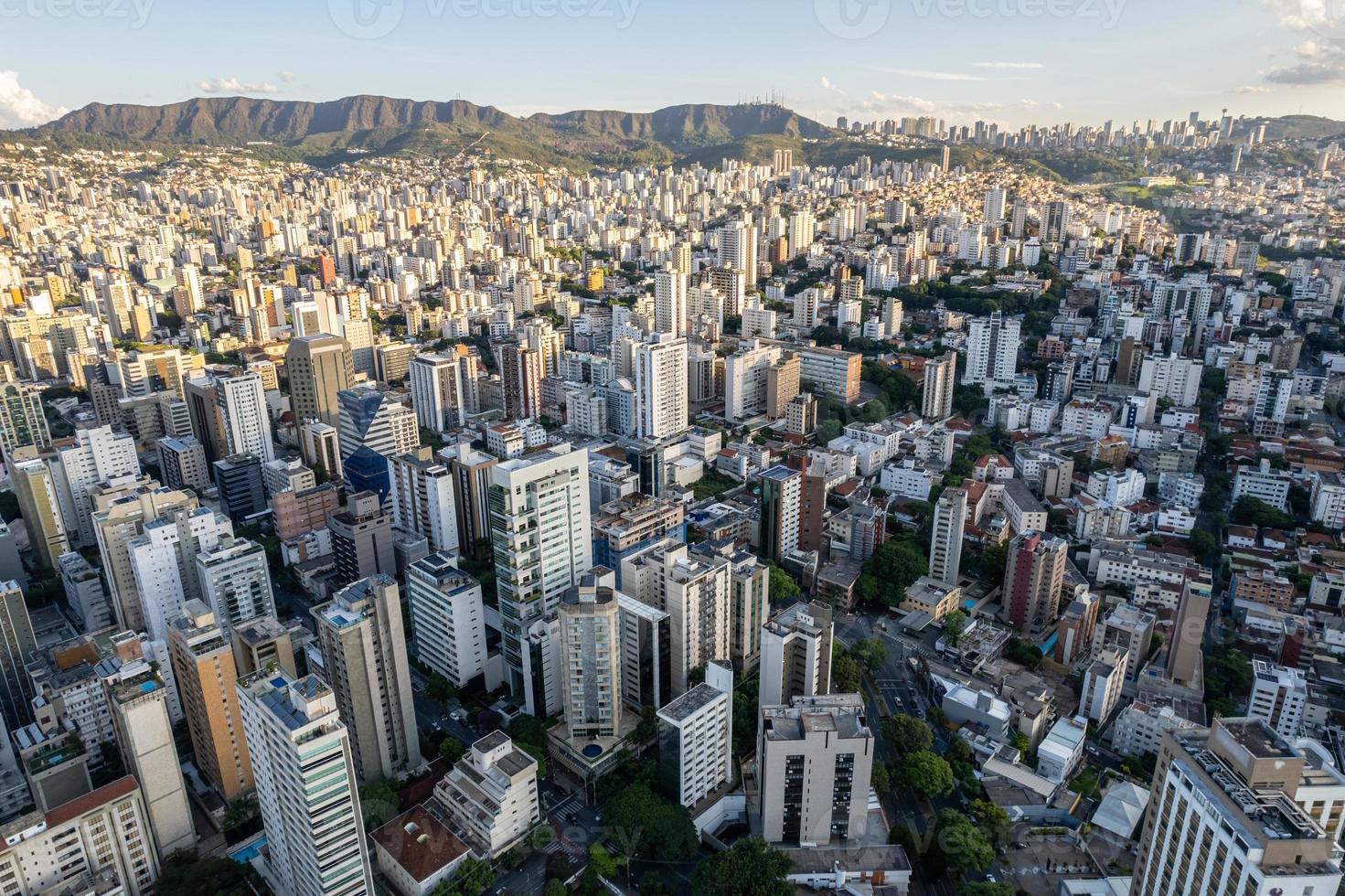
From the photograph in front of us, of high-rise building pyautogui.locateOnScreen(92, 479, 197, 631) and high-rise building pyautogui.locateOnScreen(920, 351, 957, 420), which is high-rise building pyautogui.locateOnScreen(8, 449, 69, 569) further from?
high-rise building pyautogui.locateOnScreen(920, 351, 957, 420)

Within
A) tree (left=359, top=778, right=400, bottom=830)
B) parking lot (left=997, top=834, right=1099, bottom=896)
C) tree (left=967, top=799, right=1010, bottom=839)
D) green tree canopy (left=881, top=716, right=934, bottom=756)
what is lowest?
parking lot (left=997, top=834, right=1099, bottom=896)

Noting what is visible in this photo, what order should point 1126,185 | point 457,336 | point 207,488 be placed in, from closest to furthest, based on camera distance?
point 207,488
point 457,336
point 1126,185

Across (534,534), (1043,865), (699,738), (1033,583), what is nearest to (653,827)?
(699,738)

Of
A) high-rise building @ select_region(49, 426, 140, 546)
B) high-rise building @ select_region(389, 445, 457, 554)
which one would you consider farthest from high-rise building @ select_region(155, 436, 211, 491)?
high-rise building @ select_region(389, 445, 457, 554)

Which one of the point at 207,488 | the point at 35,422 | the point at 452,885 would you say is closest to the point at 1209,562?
the point at 452,885

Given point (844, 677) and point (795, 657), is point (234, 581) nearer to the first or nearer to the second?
point (795, 657)

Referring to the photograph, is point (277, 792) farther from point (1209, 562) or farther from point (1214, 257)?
Result: point (1214, 257)

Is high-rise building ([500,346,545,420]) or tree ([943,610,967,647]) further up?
high-rise building ([500,346,545,420])
